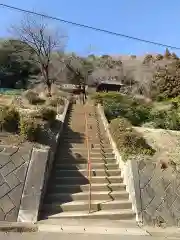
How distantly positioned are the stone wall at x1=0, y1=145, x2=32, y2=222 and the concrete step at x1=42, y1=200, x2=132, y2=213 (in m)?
0.72

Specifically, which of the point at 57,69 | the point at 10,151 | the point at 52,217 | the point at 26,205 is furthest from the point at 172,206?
the point at 57,69

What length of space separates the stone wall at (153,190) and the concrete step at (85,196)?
0.93 ft

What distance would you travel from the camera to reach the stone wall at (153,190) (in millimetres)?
7863

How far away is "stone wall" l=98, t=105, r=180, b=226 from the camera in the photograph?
7863 mm

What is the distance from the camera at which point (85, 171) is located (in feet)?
29.9

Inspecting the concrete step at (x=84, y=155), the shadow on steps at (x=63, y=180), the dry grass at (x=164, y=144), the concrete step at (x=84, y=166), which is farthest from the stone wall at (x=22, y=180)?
the dry grass at (x=164, y=144)

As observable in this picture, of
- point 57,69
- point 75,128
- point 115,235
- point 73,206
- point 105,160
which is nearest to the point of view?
point 115,235

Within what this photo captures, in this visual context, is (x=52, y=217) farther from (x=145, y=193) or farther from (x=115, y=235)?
(x=145, y=193)

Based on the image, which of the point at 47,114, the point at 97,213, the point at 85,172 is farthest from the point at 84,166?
the point at 47,114

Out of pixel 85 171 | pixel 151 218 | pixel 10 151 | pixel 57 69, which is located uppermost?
pixel 57 69

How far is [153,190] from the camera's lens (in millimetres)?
8391

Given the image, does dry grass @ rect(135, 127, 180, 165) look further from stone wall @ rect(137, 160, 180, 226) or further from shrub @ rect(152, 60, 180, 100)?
shrub @ rect(152, 60, 180, 100)

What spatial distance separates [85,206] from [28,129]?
110 inches

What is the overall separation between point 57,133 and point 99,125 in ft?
10.0
